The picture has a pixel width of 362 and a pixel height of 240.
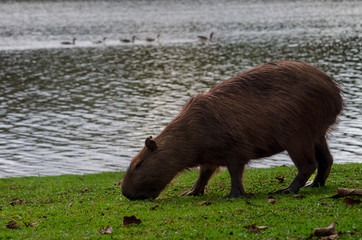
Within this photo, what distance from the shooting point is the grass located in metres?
6.77

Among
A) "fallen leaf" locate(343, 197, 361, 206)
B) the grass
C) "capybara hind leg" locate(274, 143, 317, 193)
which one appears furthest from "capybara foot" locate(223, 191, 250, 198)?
"fallen leaf" locate(343, 197, 361, 206)

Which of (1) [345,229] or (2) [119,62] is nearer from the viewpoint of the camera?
(1) [345,229]

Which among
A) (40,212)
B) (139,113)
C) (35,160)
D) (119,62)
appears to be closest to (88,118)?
(139,113)

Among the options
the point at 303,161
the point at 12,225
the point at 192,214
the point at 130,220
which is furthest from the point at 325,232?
the point at 12,225

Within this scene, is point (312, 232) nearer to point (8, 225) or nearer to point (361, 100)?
point (8, 225)

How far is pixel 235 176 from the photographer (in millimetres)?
8734

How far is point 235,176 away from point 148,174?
148 cm

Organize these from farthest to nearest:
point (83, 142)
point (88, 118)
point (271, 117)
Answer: point (88, 118)
point (83, 142)
point (271, 117)

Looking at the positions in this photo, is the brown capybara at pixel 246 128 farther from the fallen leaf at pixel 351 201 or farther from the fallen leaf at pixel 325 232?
the fallen leaf at pixel 325 232

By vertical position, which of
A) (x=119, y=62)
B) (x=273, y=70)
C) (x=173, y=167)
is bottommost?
(x=119, y=62)

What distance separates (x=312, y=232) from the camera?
21.2 feet

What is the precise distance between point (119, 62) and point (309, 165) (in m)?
33.3

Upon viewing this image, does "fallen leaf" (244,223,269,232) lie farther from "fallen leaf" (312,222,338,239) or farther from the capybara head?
the capybara head

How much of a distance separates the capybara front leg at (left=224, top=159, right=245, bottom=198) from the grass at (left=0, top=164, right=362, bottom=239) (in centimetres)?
22
